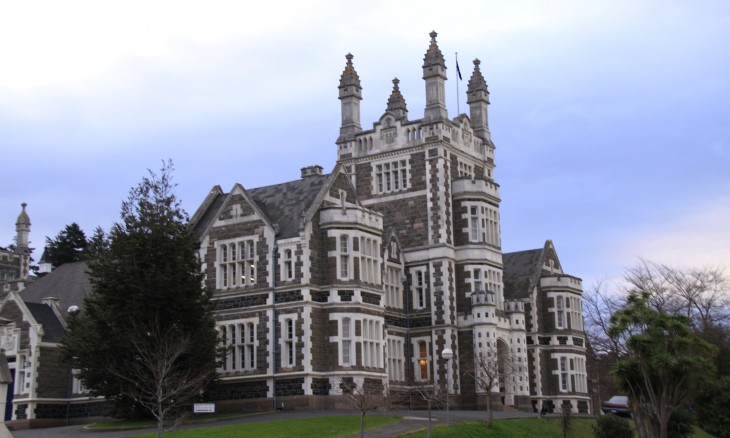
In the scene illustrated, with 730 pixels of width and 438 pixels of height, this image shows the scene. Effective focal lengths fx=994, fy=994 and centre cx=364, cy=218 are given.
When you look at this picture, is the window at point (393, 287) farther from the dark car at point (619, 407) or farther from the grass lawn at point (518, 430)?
the dark car at point (619, 407)

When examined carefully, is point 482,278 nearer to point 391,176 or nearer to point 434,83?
point 391,176

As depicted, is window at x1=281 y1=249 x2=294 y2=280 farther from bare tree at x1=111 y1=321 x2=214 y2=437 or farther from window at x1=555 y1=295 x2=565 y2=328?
window at x1=555 y1=295 x2=565 y2=328

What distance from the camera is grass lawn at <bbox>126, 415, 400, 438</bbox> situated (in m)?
42.0

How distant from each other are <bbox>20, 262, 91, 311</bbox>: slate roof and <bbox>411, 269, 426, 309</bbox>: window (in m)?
21.0

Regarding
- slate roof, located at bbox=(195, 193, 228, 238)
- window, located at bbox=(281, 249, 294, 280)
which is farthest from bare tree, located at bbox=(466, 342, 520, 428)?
slate roof, located at bbox=(195, 193, 228, 238)

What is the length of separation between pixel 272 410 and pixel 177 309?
8108 mm

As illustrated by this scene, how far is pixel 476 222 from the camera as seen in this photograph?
64750 mm

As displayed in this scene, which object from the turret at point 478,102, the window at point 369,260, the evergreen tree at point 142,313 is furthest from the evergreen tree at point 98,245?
the turret at point 478,102

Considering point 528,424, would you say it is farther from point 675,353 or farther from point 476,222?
point 476,222

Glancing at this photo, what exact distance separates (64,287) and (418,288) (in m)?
23.8

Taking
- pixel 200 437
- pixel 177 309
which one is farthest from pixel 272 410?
pixel 200 437

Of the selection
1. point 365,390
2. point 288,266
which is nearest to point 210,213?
point 288,266

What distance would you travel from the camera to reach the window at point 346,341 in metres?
54.0

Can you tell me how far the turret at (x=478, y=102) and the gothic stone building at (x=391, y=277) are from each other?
0.10 metres
